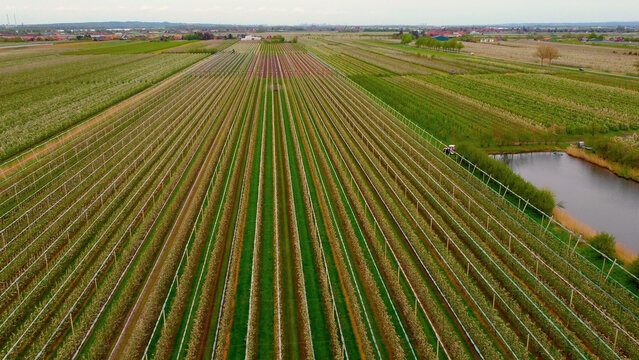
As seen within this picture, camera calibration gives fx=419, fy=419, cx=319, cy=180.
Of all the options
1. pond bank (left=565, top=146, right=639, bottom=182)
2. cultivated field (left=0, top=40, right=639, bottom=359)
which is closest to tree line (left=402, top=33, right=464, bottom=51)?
pond bank (left=565, top=146, right=639, bottom=182)

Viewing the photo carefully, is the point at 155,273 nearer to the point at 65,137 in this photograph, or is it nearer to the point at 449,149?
the point at 449,149

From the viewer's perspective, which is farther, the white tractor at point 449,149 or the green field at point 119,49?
the green field at point 119,49

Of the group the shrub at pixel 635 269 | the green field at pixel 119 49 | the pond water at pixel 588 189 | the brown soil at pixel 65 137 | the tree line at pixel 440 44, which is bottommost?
the pond water at pixel 588 189

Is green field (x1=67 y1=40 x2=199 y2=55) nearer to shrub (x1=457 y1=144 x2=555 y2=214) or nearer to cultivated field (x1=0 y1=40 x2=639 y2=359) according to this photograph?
cultivated field (x1=0 y1=40 x2=639 y2=359)

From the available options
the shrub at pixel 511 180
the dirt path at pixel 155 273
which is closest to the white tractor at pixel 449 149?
the shrub at pixel 511 180

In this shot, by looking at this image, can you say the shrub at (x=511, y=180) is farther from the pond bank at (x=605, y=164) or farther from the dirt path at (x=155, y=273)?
the dirt path at (x=155, y=273)
